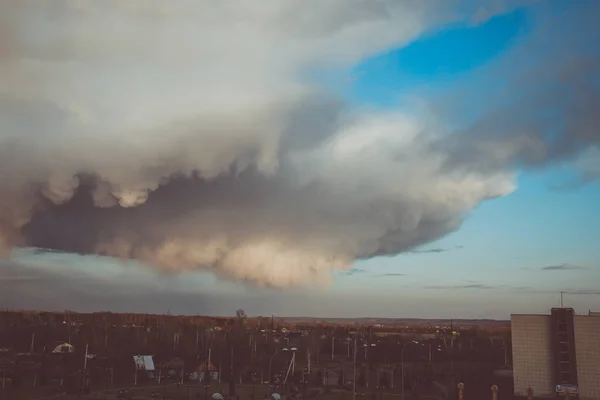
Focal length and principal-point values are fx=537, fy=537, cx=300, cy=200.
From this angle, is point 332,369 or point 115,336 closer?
point 332,369

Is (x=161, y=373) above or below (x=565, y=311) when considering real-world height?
below

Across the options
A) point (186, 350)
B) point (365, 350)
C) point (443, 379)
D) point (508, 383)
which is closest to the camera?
point (508, 383)

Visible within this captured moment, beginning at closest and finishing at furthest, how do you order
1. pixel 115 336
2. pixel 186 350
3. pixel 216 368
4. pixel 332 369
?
pixel 216 368 → pixel 332 369 → pixel 186 350 → pixel 115 336

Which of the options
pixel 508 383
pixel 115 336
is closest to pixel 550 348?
pixel 508 383

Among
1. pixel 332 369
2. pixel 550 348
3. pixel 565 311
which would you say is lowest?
pixel 332 369

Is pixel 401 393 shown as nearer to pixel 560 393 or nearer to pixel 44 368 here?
pixel 560 393

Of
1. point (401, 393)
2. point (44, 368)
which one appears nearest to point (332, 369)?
point (401, 393)

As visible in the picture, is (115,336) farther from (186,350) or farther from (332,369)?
(332,369)
